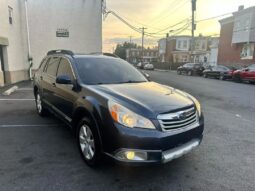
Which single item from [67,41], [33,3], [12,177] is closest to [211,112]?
[12,177]

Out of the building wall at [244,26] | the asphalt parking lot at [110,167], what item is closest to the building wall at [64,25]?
the asphalt parking lot at [110,167]

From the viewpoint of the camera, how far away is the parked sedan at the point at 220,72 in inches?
813

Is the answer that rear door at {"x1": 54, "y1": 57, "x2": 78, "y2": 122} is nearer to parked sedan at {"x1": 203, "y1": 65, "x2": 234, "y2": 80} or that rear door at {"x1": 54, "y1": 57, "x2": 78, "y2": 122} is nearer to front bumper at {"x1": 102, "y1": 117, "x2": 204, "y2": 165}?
front bumper at {"x1": 102, "y1": 117, "x2": 204, "y2": 165}

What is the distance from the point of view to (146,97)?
3229 mm

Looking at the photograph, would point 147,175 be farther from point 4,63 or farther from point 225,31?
point 225,31

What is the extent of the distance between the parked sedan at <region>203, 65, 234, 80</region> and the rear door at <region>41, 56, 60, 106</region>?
18.9 m

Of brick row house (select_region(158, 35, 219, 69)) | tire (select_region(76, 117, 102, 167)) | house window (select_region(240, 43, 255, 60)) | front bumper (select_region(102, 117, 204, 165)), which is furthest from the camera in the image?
brick row house (select_region(158, 35, 219, 69))

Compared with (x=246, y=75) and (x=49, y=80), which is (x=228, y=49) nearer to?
(x=246, y=75)

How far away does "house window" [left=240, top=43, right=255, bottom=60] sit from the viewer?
26.6m

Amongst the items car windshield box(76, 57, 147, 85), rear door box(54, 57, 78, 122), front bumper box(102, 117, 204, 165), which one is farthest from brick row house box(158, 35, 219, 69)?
front bumper box(102, 117, 204, 165)

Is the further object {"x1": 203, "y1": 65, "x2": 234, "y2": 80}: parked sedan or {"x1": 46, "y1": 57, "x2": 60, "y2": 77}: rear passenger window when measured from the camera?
{"x1": 203, "y1": 65, "x2": 234, "y2": 80}: parked sedan

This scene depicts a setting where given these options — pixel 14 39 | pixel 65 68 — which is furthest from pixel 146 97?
pixel 14 39

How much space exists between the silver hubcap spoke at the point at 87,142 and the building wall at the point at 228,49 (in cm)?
2923

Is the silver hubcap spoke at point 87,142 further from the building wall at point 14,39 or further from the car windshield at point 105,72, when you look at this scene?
the building wall at point 14,39
